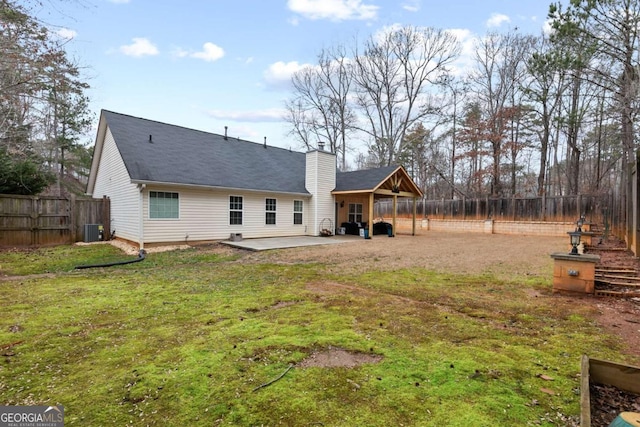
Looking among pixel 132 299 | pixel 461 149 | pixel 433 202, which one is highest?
pixel 461 149

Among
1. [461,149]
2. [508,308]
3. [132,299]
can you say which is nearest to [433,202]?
[461,149]

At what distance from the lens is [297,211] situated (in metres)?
15.3

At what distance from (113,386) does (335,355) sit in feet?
6.08

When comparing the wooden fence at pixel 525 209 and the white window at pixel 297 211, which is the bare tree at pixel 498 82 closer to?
the wooden fence at pixel 525 209

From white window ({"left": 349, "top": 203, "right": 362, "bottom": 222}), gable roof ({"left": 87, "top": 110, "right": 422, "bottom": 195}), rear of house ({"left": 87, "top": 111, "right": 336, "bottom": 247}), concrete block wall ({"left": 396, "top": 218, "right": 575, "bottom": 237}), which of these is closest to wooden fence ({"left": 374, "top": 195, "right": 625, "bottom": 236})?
concrete block wall ({"left": 396, "top": 218, "right": 575, "bottom": 237})

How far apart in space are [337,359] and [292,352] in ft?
1.45

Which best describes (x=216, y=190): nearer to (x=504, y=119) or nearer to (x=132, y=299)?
(x=132, y=299)

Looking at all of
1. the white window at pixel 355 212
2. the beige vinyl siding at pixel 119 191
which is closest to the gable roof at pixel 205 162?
the beige vinyl siding at pixel 119 191

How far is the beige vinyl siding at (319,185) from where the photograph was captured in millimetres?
15328

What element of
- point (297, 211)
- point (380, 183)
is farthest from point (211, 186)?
point (380, 183)

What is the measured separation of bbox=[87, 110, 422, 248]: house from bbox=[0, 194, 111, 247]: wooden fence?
1.15 metres

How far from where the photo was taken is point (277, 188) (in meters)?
14.3

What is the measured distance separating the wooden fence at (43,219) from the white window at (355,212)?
12.0m

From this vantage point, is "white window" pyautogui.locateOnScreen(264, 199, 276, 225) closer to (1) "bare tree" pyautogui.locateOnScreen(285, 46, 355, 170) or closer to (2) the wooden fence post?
(2) the wooden fence post
